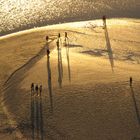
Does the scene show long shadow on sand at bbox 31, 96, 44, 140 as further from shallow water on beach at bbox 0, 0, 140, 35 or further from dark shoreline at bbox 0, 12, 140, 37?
shallow water on beach at bbox 0, 0, 140, 35

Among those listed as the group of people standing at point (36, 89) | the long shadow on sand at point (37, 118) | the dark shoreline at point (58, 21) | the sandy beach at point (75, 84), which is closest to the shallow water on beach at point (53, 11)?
the dark shoreline at point (58, 21)

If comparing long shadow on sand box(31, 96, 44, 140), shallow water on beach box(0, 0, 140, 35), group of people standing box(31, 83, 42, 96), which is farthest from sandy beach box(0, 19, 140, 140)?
shallow water on beach box(0, 0, 140, 35)

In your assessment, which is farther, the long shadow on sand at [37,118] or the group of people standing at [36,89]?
the group of people standing at [36,89]

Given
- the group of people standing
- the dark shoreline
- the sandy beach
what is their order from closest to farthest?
the sandy beach < the group of people standing < the dark shoreline

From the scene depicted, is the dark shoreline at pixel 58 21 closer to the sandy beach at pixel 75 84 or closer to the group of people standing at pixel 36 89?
the sandy beach at pixel 75 84

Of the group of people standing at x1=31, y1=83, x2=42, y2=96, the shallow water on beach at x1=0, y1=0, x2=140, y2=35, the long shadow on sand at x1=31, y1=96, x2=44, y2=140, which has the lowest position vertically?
the long shadow on sand at x1=31, y1=96, x2=44, y2=140

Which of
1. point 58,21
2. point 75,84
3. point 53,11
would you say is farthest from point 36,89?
point 53,11

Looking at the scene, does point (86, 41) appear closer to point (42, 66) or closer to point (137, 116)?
point (42, 66)

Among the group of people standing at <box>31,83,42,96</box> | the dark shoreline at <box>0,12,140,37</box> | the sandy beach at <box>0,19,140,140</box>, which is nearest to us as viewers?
the sandy beach at <box>0,19,140,140</box>

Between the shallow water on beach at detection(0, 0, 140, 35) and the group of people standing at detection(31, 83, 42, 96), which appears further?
the shallow water on beach at detection(0, 0, 140, 35)

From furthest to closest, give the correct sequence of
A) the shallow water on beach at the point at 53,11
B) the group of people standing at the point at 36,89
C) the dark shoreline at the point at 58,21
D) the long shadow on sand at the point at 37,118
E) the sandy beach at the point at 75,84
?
the shallow water on beach at the point at 53,11, the dark shoreline at the point at 58,21, the group of people standing at the point at 36,89, the sandy beach at the point at 75,84, the long shadow on sand at the point at 37,118

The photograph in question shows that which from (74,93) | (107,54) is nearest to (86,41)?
(107,54)
